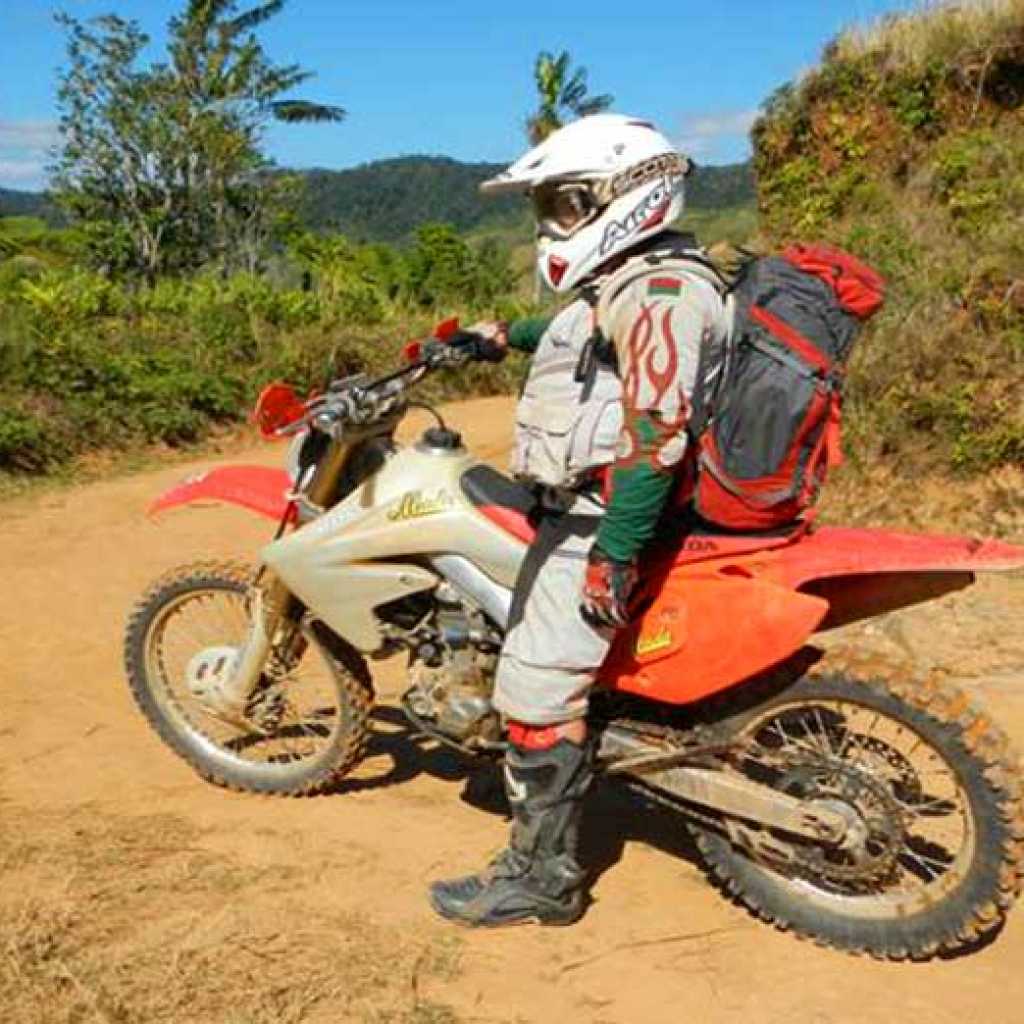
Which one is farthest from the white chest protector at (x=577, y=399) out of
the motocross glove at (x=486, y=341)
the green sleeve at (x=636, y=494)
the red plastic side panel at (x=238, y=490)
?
the red plastic side panel at (x=238, y=490)

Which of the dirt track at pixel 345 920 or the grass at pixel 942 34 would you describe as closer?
the dirt track at pixel 345 920

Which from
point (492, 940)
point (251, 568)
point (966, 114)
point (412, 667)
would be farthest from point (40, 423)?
point (966, 114)

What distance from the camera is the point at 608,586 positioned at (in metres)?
3.08

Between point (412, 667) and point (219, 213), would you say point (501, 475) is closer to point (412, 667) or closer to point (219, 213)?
point (412, 667)

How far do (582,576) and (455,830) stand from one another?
44.5 inches

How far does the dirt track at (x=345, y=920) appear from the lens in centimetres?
308

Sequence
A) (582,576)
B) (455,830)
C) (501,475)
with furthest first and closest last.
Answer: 1. (455,830)
2. (501,475)
3. (582,576)

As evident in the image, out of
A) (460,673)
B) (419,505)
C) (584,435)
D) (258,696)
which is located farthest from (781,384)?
(258,696)

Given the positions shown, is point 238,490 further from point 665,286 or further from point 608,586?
point 665,286

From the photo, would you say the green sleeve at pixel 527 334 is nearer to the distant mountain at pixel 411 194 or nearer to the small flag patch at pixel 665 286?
the small flag patch at pixel 665 286

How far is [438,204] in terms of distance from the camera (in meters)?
164

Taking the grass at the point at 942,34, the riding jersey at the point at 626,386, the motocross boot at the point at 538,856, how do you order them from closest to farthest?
the riding jersey at the point at 626,386 → the motocross boot at the point at 538,856 → the grass at the point at 942,34

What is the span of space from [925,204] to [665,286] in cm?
875

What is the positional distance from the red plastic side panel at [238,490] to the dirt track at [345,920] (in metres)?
0.92
